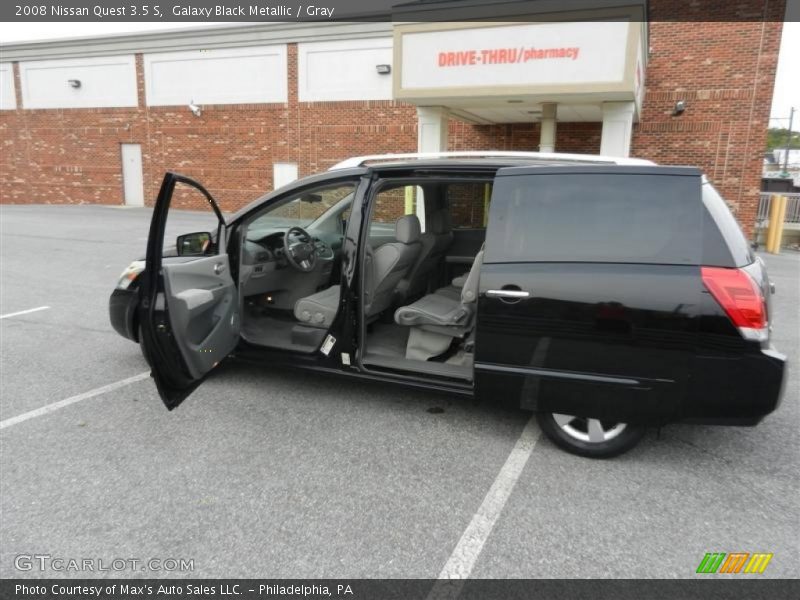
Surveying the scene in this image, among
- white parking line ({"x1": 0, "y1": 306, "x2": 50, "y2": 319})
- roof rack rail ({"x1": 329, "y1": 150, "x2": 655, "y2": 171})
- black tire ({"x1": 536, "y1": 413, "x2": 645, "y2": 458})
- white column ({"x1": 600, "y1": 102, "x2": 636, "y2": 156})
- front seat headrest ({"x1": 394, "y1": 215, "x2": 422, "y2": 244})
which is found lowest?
white parking line ({"x1": 0, "y1": 306, "x2": 50, "y2": 319})

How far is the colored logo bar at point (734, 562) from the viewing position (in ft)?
8.00

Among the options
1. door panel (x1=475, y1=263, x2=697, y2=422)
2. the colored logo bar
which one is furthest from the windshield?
the colored logo bar

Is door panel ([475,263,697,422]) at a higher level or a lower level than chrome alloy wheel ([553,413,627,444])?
higher

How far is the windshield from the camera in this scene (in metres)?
4.17

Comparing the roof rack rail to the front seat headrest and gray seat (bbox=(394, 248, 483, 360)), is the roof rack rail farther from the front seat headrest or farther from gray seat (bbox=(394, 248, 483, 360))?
gray seat (bbox=(394, 248, 483, 360))

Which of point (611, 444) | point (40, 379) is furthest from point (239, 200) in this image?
point (611, 444)

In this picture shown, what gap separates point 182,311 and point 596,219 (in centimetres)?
243

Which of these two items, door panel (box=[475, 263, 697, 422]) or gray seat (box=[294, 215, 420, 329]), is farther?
gray seat (box=[294, 215, 420, 329])

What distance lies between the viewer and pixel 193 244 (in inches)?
166

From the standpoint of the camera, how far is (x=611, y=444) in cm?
329

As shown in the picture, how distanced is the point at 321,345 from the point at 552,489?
71.2 inches

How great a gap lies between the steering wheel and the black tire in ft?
7.78

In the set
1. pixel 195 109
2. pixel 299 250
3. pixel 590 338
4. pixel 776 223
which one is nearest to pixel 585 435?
pixel 590 338
